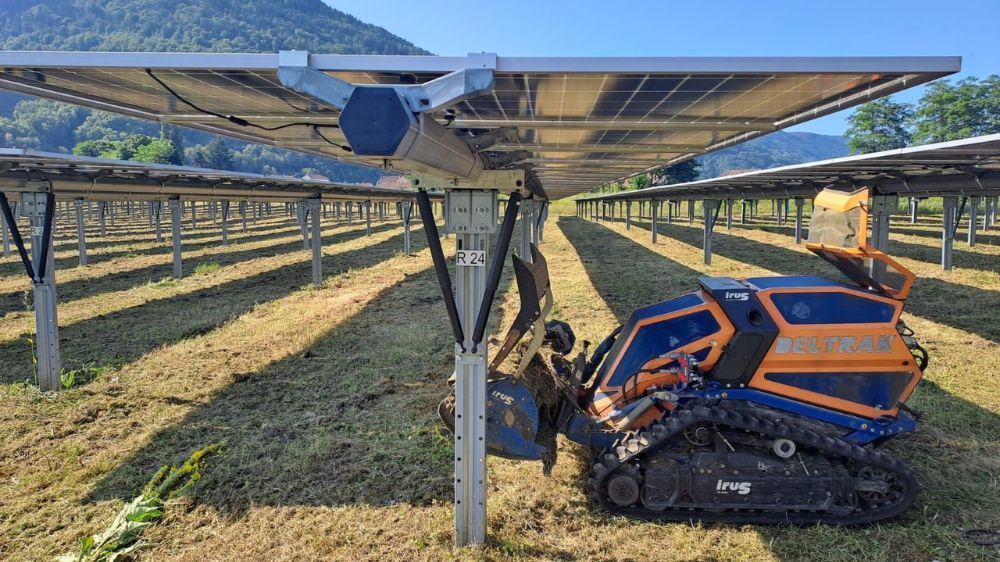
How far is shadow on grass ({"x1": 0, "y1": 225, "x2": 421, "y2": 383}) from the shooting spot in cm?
909

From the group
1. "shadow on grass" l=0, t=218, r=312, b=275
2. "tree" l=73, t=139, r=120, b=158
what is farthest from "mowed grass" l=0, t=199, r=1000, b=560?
"tree" l=73, t=139, r=120, b=158

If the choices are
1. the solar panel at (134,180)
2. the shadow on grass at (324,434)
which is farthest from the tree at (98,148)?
the shadow on grass at (324,434)

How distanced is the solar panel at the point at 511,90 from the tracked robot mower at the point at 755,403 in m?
1.18

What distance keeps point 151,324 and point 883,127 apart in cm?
7635

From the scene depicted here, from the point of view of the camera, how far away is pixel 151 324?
11.5 meters

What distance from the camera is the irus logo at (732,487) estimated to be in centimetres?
448

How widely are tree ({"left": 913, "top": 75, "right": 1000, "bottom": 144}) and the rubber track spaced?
65583mm

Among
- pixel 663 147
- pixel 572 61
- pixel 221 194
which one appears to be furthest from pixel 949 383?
→ pixel 221 194

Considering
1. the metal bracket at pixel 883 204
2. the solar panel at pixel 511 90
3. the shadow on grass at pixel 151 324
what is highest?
the solar panel at pixel 511 90

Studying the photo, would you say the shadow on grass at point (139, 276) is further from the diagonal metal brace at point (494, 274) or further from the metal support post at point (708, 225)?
the metal support post at point (708, 225)

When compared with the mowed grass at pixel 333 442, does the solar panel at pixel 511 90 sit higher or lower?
higher

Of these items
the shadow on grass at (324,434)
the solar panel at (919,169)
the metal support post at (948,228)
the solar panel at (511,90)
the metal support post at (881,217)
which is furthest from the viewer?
the metal support post at (948,228)

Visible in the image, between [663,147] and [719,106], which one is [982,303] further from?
[719,106]

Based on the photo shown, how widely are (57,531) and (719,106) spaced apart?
6740mm
